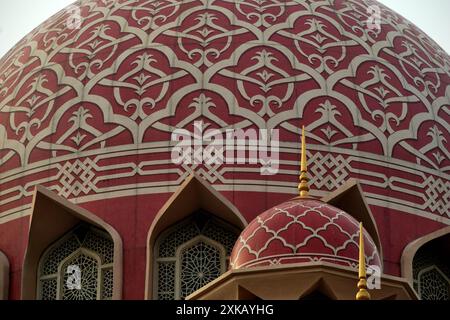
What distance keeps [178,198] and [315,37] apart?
119 inches

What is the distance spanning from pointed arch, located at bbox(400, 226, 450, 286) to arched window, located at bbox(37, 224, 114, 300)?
318 centimetres

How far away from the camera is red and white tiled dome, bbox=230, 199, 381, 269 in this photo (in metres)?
19.0

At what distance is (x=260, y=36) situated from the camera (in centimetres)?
2338

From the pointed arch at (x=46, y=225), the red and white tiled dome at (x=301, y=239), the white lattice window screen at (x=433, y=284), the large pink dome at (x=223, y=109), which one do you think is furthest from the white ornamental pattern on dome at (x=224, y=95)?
the red and white tiled dome at (x=301, y=239)

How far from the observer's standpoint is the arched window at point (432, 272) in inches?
886

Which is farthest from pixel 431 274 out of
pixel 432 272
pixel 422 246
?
pixel 422 246

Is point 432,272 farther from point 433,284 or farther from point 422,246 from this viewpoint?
point 422,246

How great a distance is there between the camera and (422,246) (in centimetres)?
2239

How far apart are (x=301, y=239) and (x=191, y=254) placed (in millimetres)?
3041

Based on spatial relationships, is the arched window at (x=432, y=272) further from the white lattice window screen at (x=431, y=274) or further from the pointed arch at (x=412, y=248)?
the pointed arch at (x=412, y=248)

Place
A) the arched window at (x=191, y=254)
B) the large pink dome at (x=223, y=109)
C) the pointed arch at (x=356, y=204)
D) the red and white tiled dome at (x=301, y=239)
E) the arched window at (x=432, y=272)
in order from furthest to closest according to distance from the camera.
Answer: the arched window at (x=432, y=272) → the large pink dome at (x=223, y=109) → the pointed arch at (x=356, y=204) → the arched window at (x=191, y=254) → the red and white tiled dome at (x=301, y=239)

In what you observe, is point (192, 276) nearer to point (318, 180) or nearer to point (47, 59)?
point (318, 180)

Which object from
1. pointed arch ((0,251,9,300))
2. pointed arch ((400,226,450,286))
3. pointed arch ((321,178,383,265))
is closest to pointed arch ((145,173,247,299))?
pointed arch ((321,178,383,265))
